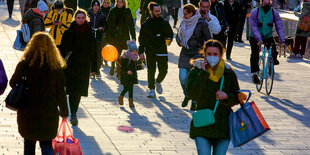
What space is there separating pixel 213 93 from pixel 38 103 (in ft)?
5.46

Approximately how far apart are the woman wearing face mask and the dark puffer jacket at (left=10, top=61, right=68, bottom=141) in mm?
1358

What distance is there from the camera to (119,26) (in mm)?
14961

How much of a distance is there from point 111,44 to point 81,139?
21.1ft

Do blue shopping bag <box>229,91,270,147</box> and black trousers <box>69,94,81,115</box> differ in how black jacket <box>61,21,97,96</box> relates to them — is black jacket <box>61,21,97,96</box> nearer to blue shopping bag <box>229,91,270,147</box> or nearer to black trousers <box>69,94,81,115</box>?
black trousers <box>69,94,81,115</box>

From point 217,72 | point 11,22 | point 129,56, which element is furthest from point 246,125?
point 11,22

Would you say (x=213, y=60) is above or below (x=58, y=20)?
above

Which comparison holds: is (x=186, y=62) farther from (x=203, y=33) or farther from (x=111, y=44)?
(x=111, y=44)

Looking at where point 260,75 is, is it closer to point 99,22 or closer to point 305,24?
point 99,22

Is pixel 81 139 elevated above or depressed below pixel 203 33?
below

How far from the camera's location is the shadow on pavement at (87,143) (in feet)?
27.1

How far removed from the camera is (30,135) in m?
6.35

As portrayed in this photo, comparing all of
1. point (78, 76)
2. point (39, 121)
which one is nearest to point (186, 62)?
point (78, 76)

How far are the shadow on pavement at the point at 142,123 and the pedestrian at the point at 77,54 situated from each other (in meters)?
0.88

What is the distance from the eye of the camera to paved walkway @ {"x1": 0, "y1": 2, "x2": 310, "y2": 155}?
8.56 m
